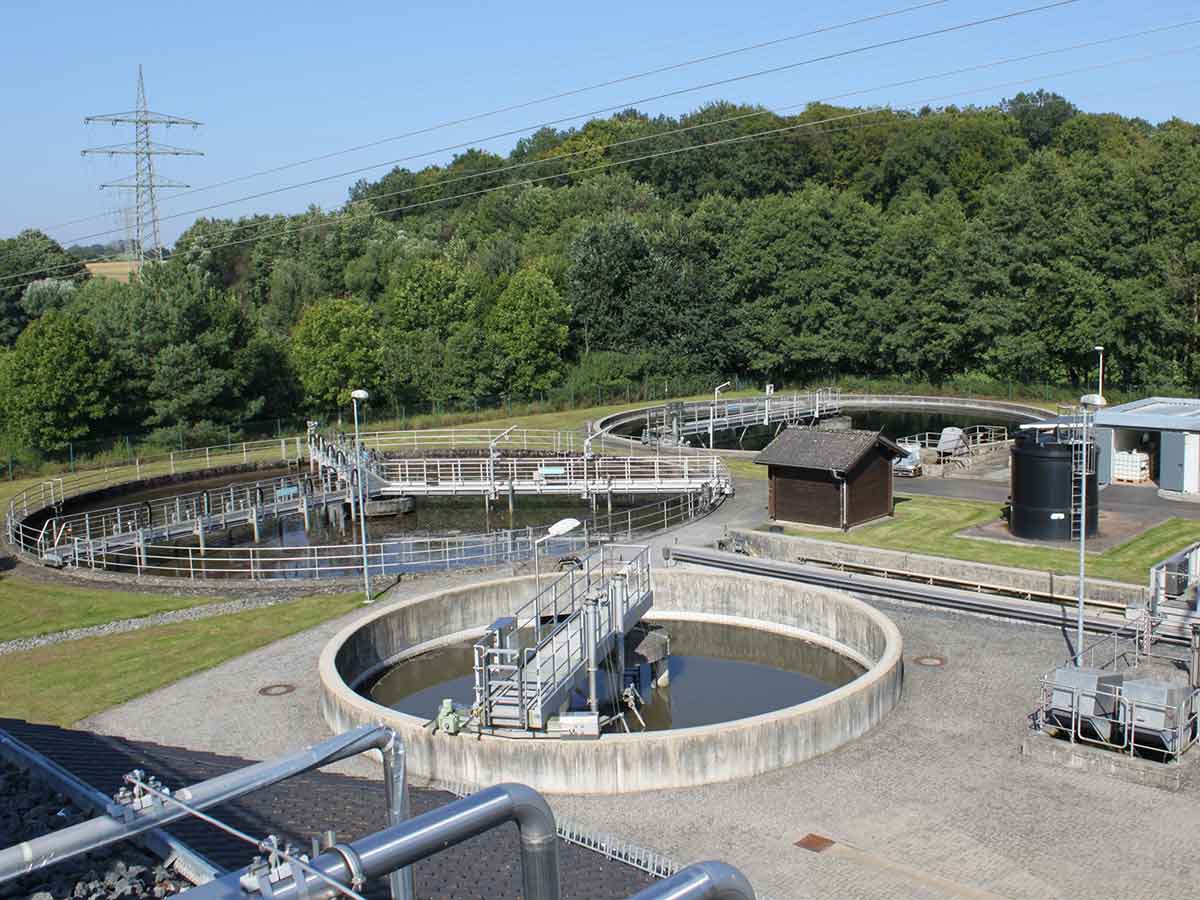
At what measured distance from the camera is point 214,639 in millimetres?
24797

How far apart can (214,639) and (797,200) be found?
5780cm

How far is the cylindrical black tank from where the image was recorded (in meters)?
30.5

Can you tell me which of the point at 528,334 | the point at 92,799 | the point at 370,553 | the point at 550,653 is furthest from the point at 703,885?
the point at 528,334

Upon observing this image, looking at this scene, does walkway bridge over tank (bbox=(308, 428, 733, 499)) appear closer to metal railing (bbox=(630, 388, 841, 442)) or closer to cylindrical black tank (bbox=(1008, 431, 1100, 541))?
cylindrical black tank (bbox=(1008, 431, 1100, 541))

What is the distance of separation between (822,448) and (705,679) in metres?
12.2

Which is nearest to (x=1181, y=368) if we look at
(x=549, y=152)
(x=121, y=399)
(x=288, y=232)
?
(x=121, y=399)

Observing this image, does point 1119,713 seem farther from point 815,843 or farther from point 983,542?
point 983,542

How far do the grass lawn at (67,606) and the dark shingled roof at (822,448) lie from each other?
15.7 m

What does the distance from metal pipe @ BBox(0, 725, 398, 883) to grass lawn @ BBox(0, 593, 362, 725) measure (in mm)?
16262

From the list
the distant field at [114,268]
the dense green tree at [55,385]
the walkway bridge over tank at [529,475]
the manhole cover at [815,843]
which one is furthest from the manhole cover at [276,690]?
the distant field at [114,268]

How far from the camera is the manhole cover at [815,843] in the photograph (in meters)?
14.9

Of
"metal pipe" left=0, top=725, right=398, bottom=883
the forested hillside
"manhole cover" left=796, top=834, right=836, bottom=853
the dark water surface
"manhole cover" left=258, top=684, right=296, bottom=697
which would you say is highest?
the forested hillside

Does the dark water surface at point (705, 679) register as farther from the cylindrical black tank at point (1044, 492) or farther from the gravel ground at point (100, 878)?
the gravel ground at point (100, 878)

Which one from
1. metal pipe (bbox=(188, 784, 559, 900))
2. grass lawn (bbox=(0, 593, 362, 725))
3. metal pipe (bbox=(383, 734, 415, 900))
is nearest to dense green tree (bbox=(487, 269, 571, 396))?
grass lawn (bbox=(0, 593, 362, 725))
